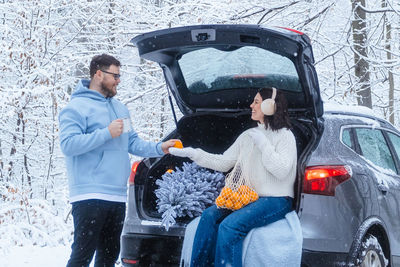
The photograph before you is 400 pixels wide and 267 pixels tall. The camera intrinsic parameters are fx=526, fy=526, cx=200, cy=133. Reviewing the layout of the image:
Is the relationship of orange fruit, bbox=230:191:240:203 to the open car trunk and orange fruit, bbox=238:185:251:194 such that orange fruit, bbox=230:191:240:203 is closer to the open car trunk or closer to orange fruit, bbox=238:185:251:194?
orange fruit, bbox=238:185:251:194

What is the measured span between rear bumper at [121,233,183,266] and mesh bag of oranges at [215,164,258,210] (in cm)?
45

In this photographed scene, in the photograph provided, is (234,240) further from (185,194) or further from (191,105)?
(191,105)

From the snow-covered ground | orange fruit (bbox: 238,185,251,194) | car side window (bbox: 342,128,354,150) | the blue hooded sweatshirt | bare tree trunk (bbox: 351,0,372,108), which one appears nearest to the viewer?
orange fruit (bbox: 238,185,251,194)

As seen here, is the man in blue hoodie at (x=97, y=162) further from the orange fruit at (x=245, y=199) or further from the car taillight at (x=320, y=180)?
the car taillight at (x=320, y=180)

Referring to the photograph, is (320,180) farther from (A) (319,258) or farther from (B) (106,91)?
(B) (106,91)

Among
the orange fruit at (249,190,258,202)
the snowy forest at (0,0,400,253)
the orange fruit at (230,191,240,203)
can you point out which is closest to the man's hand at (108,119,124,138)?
the orange fruit at (230,191,240,203)

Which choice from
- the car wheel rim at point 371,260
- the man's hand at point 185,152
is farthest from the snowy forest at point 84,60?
the car wheel rim at point 371,260

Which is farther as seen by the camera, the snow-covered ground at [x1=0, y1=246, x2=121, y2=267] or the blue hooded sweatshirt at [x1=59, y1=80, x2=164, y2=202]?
the snow-covered ground at [x1=0, y1=246, x2=121, y2=267]

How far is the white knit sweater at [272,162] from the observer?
11.5 ft

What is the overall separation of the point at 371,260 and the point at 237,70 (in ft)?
5.97

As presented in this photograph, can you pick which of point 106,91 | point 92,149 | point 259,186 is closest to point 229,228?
point 259,186

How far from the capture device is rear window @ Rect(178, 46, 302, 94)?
4.07 metres

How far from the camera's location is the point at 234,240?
338cm

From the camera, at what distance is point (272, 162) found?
3.49 meters
